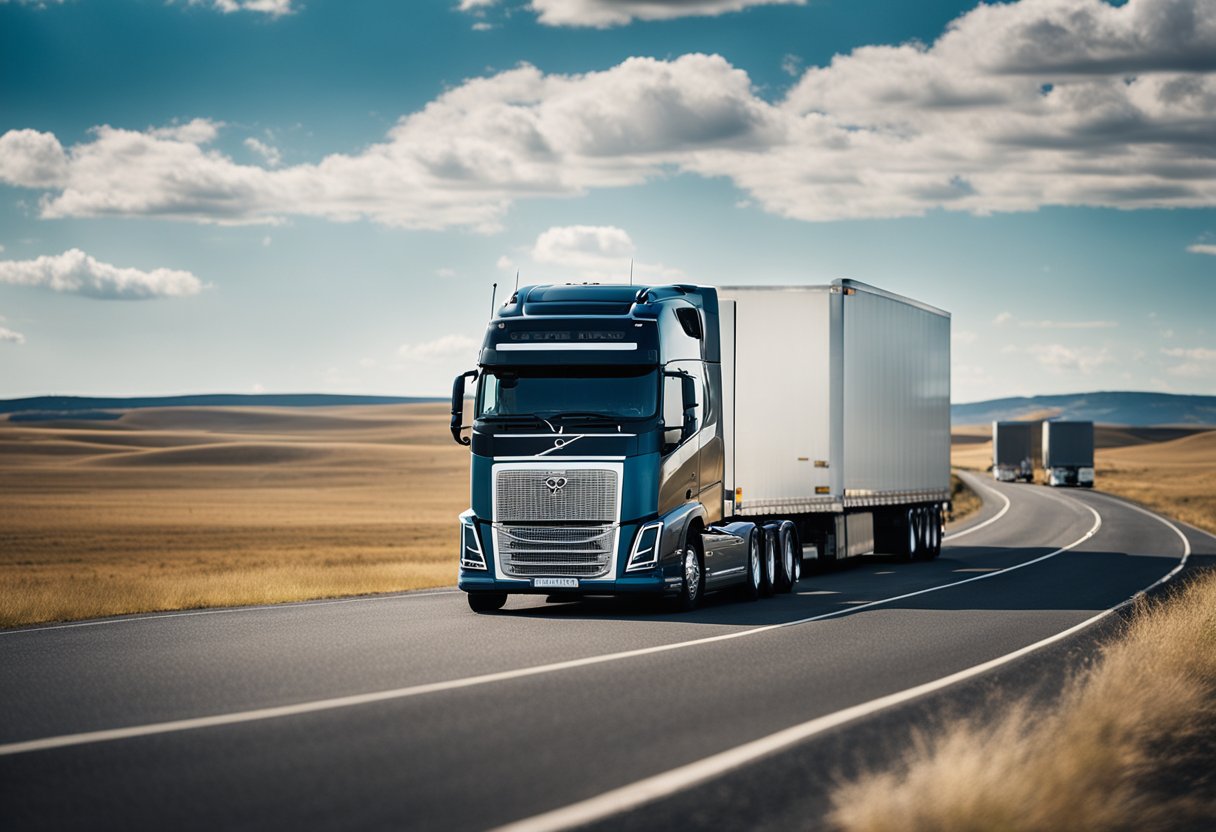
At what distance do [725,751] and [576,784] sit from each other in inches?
48.6

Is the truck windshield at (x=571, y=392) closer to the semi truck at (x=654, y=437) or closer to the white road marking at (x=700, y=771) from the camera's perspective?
the semi truck at (x=654, y=437)

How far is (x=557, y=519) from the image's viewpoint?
17.1 meters

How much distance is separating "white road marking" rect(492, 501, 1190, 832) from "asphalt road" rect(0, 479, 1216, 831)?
0.9 inches

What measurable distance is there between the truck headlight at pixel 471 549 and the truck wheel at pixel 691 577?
2343 mm

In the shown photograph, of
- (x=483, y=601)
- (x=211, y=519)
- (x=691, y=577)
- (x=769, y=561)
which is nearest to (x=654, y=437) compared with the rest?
(x=691, y=577)

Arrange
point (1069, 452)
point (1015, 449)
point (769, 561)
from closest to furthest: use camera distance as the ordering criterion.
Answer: point (769, 561)
point (1069, 452)
point (1015, 449)

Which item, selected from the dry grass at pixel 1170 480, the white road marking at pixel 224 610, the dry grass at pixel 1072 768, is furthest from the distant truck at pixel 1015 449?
the dry grass at pixel 1072 768

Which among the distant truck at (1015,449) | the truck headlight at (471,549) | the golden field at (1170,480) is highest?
the truck headlight at (471,549)

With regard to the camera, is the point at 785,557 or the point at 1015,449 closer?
the point at 785,557

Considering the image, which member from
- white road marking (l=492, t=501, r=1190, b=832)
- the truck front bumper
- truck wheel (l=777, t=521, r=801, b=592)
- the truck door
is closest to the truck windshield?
the truck door

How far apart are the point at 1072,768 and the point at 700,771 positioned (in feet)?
6.10

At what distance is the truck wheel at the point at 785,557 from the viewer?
21922 millimetres

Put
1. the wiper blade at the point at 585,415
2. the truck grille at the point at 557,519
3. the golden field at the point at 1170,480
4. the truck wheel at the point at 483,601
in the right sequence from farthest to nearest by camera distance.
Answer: the golden field at the point at 1170,480 < the truck wheel at the point at 483,601 < the wiper blade at the point at 585,415 < the truck grille at the point at 557,519

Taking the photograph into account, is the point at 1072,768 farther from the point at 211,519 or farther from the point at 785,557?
the point at 211,519
